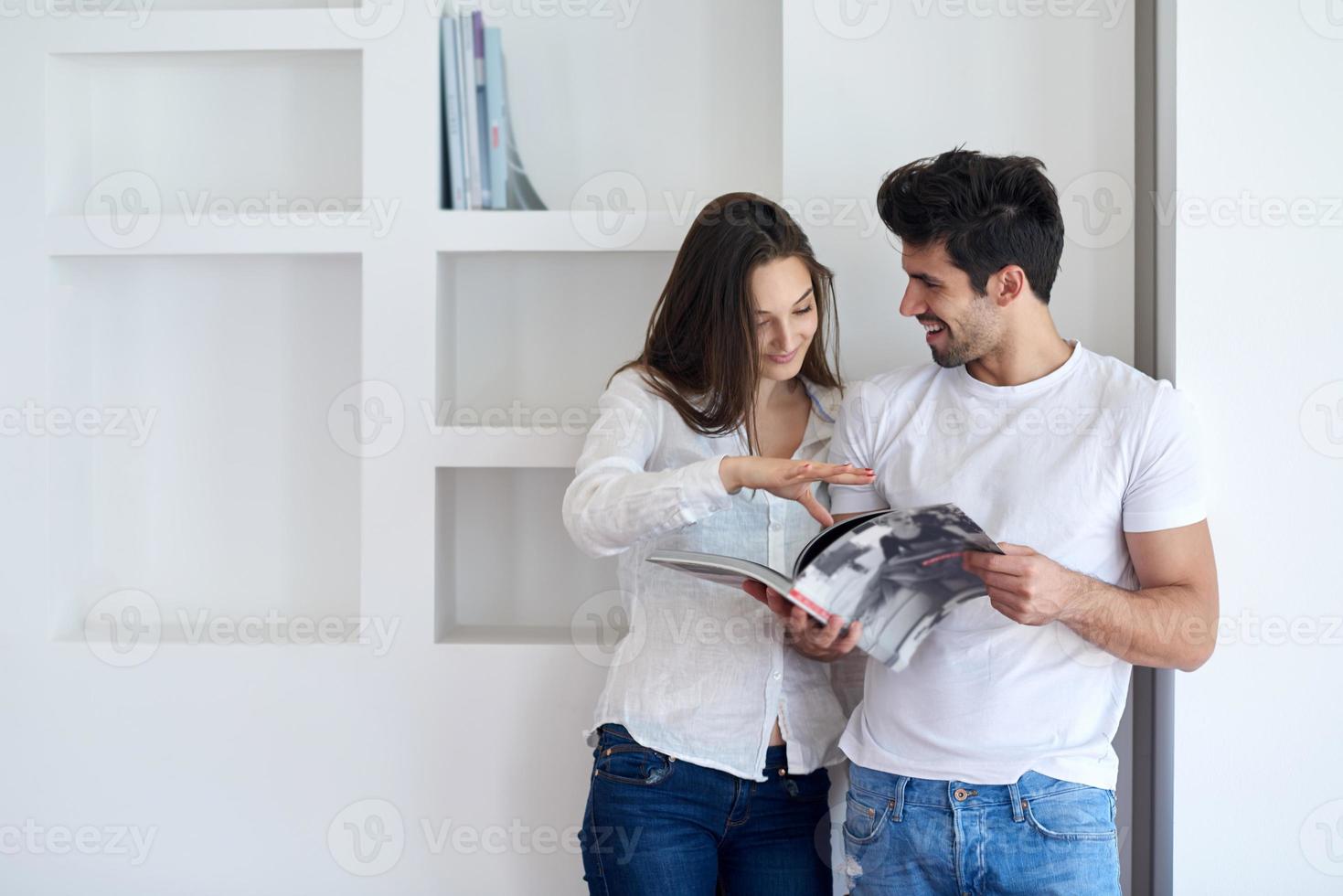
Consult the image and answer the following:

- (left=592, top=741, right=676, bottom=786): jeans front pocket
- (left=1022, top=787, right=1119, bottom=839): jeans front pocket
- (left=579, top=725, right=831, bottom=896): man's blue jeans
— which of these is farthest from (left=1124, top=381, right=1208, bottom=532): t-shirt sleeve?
(left=592, top=741, right=676, bottom=786): jeans front pocket

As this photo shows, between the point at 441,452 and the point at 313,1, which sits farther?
the point at 313,1

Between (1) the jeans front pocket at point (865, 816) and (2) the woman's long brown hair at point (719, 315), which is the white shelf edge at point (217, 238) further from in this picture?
(1) the jeans front pocket at point (865, 816)

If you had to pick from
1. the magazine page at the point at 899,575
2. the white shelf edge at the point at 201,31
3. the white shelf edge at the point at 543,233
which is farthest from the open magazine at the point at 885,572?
the white shelf edge at the point at 201,31

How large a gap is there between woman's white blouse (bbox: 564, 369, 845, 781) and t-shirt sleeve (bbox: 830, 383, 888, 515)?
0.07 meters

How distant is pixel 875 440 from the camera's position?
4.72 feet

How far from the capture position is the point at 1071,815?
4.22 ft

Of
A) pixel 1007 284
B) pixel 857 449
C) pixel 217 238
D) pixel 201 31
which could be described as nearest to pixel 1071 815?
pixel 857 449

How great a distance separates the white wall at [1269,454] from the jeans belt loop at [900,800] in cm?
49

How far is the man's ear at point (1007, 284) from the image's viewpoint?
4.53 ft

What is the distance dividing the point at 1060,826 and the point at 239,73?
6.57ft

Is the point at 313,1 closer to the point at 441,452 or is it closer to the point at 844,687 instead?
the point at 441,452

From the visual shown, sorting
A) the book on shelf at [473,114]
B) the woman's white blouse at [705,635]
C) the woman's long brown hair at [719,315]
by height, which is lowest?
the woman's white blouse at [705,635]

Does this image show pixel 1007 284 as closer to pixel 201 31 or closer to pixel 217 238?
pixel 217 238

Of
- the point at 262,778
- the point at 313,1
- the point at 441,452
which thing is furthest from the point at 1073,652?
the point at 313,1
